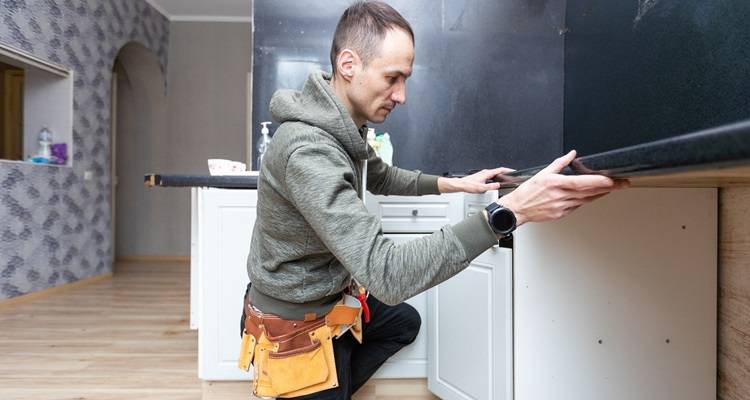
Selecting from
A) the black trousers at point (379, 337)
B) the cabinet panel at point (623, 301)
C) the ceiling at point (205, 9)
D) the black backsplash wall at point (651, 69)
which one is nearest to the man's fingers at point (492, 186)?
the cabinet panel at point (623, 301)

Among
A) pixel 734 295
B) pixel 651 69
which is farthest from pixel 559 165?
pixel 651 69

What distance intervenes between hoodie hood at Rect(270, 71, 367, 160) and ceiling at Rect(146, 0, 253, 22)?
4.32 m

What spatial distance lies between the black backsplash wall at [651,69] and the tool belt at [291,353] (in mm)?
1283

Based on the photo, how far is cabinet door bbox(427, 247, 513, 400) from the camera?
1277 millimetres

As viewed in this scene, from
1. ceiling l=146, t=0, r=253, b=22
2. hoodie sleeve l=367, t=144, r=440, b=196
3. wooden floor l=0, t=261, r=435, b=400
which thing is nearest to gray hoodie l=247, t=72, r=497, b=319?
hoodie sleeve l=367, t=144, r=440, b=196

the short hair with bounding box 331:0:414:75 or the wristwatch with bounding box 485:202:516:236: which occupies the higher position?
the short hair with bounding box 331:0:414:75

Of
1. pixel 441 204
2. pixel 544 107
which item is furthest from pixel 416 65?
pixel 441 204

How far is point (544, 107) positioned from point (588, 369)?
5.34 feet

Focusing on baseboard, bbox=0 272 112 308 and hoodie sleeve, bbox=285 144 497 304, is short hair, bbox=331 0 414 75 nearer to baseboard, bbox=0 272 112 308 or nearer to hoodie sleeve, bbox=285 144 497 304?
hoodie sleeve, bbox=285 144 497 304

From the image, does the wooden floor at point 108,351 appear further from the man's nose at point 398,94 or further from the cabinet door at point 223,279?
the man's nose at point 398,94

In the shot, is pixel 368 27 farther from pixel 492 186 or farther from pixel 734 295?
pixel 734 295

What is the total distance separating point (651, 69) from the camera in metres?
1.76

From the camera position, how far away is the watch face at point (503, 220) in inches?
29.2

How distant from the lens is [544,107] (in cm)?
245
